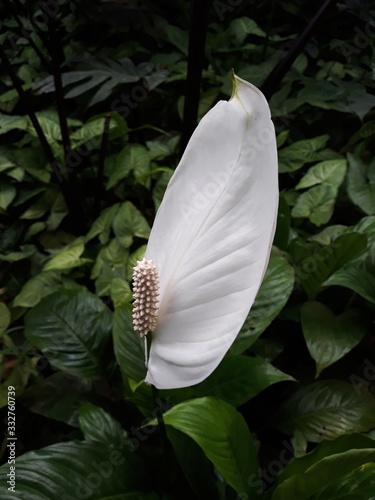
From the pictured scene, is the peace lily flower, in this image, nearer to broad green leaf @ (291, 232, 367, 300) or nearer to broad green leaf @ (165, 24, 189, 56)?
broad green leaf @ (291, 232, 367, 300)

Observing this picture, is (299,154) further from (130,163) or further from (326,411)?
(326,411)

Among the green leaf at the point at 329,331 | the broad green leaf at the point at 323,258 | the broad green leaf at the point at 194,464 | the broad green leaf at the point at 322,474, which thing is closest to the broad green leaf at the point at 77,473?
the broad green leaf at the point at 194,464

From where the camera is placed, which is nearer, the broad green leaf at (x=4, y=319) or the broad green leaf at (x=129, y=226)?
the broad green leaf at (x=4, y=319)

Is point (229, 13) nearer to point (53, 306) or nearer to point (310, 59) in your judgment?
point (310, 59)

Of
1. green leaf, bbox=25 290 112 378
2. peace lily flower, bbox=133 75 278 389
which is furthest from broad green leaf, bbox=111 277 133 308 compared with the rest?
peace lily flower, bbox=133 75 278 389

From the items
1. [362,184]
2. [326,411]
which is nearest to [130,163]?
[362,184]

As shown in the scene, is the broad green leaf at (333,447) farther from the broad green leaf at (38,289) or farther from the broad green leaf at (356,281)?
the broad green leaf at (38,289)

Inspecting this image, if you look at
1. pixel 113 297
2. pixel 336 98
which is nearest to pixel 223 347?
pixel 113 297
